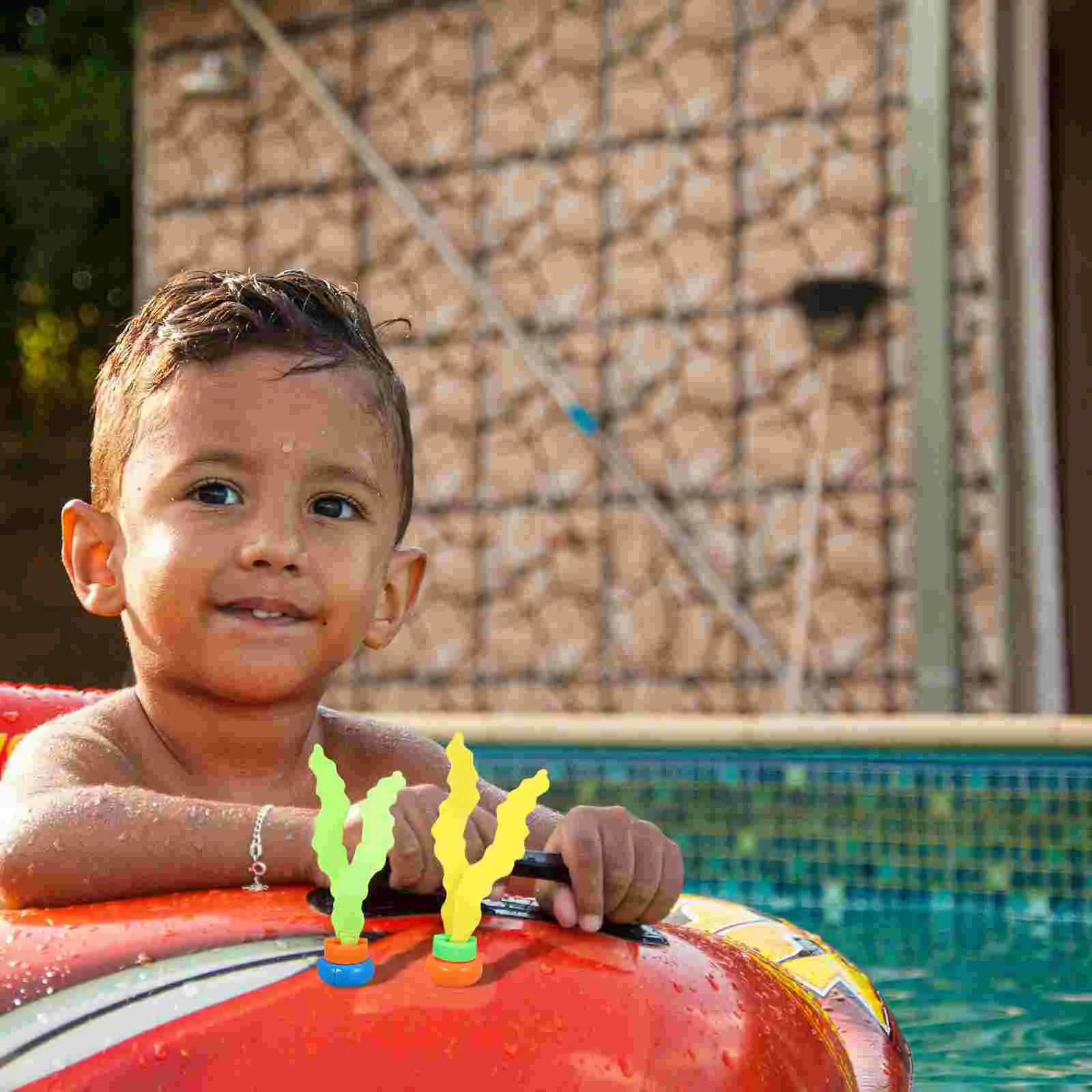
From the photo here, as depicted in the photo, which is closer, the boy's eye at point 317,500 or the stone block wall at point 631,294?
the boy's eye at point 317,500

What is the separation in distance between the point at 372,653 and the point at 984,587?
9.85ft

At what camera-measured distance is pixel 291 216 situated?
880 cm

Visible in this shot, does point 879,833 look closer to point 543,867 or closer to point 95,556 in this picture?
point 95,556

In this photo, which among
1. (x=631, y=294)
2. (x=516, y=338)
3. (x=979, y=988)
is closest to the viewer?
(x=979, y=988)

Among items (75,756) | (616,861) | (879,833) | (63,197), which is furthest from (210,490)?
(63,197)

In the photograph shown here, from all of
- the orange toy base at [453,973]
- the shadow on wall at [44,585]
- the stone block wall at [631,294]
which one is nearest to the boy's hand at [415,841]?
the orange toy base at [453,973]

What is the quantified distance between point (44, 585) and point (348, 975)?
12.8 metres

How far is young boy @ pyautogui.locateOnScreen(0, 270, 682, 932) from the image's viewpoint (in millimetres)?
1545

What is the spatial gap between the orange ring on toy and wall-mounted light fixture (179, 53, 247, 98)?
7.98m

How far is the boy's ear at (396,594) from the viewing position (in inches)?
78.9

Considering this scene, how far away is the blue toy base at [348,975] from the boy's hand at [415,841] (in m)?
0.12

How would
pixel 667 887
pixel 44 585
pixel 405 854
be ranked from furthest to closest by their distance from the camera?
pixel 44 585 < pixel 667 887 < pixel 405 854

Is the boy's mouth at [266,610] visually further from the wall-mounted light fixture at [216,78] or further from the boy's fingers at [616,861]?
the wall-mounted light fixture at [216,78]

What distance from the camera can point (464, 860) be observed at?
141 centimetres
